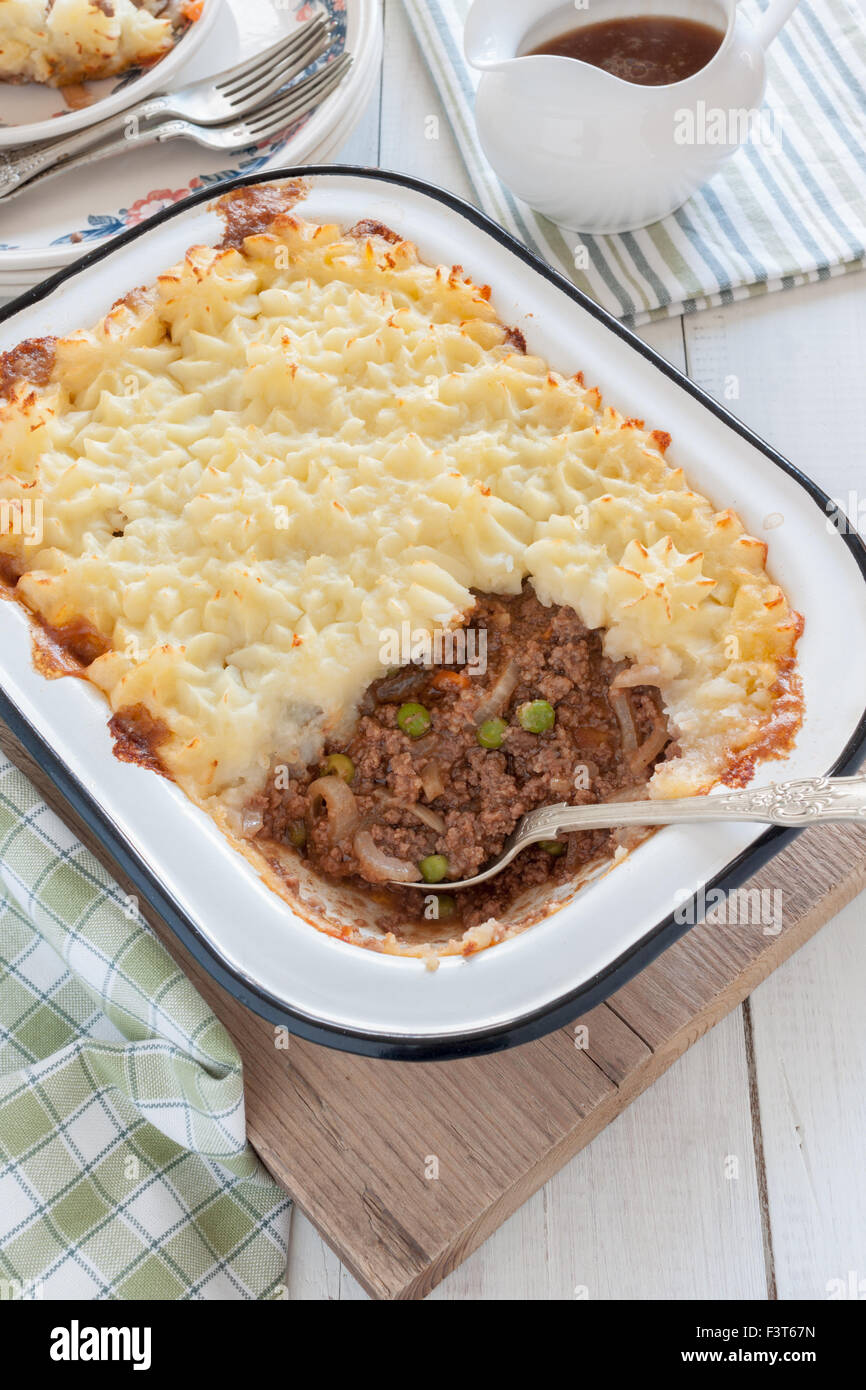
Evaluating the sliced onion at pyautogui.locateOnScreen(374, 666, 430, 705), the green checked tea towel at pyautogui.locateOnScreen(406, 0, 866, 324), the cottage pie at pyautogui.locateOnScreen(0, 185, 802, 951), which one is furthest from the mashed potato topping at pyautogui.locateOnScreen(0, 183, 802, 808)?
the green checked tea towel at pyautogui.locateOnScreen(406, 0, 866, 324)

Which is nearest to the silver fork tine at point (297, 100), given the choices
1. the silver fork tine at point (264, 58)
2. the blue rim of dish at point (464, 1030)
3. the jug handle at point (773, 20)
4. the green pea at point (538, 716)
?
the silver fork tine at point (264, 58)

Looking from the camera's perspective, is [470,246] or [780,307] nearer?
[470,246]

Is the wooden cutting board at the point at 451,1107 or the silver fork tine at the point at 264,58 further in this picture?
the silver fork tine at the point at 264,58

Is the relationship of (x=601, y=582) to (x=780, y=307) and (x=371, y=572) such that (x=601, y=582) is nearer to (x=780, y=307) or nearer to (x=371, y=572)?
(x=371, y=572)

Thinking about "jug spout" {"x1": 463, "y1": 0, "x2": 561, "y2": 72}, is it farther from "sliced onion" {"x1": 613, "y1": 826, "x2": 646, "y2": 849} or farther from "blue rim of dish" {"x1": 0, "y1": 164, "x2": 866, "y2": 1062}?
"sliced onion" {"x1": 613, "y1": 826, "x2": 646, "y2": 849}

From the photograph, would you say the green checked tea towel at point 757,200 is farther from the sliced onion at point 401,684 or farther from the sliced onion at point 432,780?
the sliced onion at point 432,780

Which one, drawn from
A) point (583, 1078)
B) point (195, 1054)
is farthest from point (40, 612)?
point (583, 1078)
